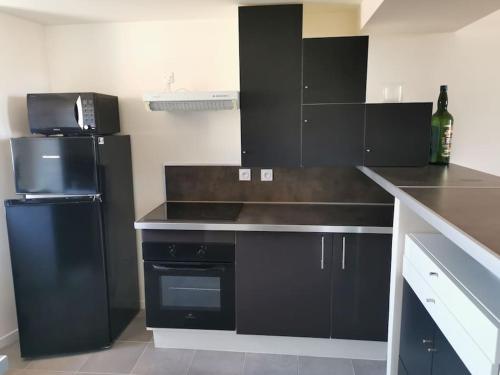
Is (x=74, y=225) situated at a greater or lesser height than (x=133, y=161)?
lesser

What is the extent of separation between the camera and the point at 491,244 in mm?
764

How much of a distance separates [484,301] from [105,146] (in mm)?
2088

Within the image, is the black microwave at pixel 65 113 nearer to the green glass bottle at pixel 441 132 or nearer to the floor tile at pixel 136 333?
the floor tile at pixel 136 333

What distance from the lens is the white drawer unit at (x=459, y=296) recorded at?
2.73 feet

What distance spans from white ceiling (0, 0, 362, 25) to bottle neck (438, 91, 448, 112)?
0.72m

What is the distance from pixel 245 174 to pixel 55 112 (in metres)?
1.27

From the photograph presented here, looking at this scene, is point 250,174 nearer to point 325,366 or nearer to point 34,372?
point 325,366

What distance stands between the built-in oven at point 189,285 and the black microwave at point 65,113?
82cm

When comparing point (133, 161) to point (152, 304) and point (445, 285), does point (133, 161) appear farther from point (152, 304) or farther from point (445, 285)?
point (445, 285)

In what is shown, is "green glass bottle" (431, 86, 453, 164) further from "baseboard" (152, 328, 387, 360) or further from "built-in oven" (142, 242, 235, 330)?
"built-in oven" (142, 242, 235, 330)

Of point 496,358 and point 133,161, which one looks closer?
point 496,358

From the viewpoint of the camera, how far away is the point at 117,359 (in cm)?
226

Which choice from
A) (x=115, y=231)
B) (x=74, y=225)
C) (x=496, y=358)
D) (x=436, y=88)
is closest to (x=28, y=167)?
(x=74, y=225)

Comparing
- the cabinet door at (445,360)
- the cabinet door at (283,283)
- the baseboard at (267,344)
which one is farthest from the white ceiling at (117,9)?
the baseboard at (267,344)
